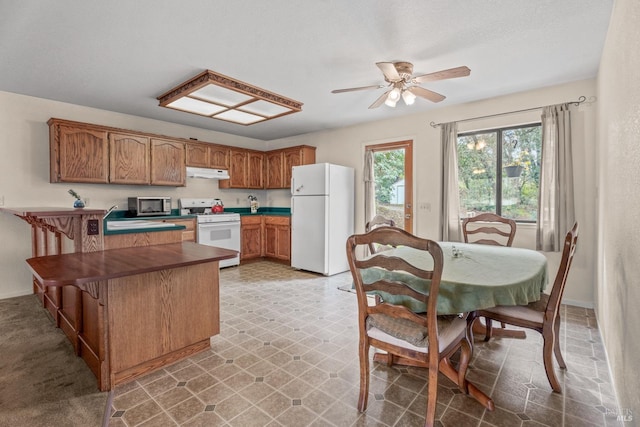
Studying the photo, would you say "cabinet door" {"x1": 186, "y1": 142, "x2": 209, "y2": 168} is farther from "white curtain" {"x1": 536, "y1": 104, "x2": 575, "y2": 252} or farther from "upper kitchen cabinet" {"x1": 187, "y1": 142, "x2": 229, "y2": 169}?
"white curtain" {"x1": 536, "y1": 104, "x2": 575, "y2": 252}

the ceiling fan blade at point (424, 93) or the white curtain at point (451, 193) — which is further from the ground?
the ceiling fan blade at point (424, 93)

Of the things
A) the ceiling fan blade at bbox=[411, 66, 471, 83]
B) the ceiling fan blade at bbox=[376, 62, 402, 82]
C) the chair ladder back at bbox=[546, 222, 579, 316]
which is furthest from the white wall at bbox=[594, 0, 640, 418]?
the ceiling fan blade at bbox=[376, 62, 402, 82]

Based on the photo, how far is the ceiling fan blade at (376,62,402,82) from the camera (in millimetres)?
2402

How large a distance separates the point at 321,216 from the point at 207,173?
2.15m

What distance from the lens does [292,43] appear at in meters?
2.52

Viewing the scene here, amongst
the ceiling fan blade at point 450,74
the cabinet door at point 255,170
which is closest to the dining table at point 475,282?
the ceiling fan blade at point 450,74

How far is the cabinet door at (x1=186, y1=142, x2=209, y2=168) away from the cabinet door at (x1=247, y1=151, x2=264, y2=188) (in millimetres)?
892

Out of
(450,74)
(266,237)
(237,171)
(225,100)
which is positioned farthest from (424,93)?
(266,237)

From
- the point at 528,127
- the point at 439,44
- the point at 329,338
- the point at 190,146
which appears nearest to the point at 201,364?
the point at 329,338

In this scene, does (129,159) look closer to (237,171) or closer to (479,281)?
(237,171)

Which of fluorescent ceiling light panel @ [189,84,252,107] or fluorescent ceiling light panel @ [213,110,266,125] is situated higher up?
fluorescent ceiling light panel @ [213,110,266,125]

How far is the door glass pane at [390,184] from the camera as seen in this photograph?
474 centimetres

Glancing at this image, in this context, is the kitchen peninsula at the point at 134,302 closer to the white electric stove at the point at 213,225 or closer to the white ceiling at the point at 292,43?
the white ceiling at the point at 292,43

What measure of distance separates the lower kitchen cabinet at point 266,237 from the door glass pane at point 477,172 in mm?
2968
